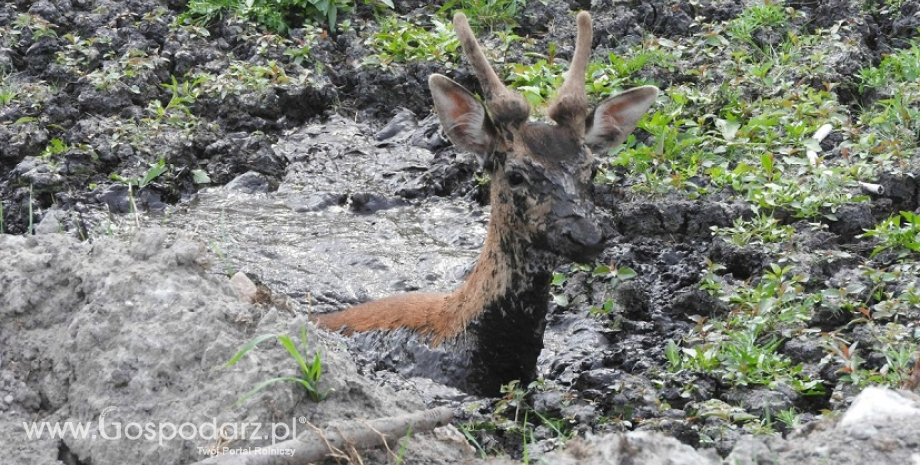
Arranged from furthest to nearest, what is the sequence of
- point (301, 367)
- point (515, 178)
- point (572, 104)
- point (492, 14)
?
point (492, 14) < point (572, 104) < point (515, 178) < point (301, 367)

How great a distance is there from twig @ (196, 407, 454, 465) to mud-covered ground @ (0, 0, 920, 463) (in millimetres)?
96

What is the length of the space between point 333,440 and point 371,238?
3.87m

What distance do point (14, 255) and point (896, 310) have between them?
13.0 feet

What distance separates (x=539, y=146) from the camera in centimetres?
536

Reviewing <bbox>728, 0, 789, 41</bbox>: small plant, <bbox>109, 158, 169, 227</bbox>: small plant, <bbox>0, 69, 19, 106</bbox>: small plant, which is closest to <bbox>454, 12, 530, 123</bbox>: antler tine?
<bbox>109, 158, 169, 227</bbox>: small plant

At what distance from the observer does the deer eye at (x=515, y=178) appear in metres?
5.31

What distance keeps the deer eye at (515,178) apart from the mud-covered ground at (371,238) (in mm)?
1003

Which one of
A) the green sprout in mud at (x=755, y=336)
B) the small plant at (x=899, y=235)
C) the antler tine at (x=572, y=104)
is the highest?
the antler tine at (x=572, y=104)

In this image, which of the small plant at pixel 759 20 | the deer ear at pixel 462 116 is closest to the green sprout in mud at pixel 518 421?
the deer ear at pixel 462 116

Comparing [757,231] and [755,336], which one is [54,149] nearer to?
[757,231]

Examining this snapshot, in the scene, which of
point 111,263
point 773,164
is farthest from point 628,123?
point 111,263

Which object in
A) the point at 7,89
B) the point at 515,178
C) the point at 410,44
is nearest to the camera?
the point at 515,178

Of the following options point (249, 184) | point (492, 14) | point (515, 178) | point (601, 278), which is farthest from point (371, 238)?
point (492, 14)

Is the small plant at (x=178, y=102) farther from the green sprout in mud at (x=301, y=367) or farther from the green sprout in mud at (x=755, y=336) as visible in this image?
the green sprout in mud at (x=301, y=367)
